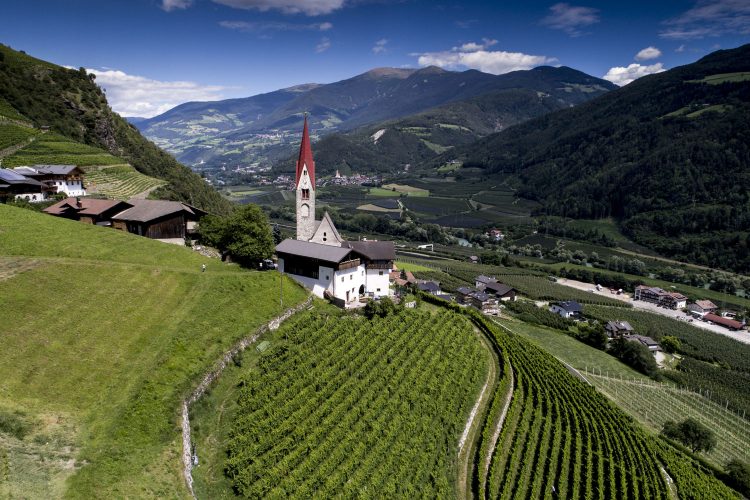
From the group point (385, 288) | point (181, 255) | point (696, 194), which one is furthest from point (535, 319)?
point (696, 194)

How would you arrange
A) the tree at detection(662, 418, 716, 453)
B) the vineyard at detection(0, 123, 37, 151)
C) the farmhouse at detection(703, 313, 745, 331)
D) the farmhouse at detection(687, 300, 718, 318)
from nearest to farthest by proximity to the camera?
the tree at detection(662, 418, 716, 453) < the vineyard at detection(0, 123, 37, 151) < the farmhouse at detection(703, 313, 745, 331) < the farmhouse at detection(687, 300, 718, 318)

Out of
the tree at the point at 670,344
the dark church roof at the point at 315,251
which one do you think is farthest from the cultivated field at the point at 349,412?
the tree at the point at 670,344

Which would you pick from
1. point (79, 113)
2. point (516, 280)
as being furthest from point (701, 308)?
point (79, 113)

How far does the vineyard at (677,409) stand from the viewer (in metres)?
51.0

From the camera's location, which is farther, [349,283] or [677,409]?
[677,409]

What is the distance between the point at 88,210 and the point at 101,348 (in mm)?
32954

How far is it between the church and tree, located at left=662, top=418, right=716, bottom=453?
36.0m

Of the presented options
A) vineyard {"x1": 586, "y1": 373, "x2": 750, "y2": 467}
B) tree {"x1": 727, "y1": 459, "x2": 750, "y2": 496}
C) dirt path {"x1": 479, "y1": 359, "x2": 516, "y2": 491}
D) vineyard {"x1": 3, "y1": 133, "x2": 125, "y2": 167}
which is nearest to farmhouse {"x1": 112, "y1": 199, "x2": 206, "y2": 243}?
vineyard {"x1": 3, "y1": 133, "x2": 125, "y2": 167}

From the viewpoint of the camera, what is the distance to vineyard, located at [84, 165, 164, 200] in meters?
70.2

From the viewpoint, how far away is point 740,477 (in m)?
41.5

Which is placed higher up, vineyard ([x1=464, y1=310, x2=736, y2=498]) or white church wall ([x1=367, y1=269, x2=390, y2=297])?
white church wall ([x1=367, y1=269, x2=390, y2=297])

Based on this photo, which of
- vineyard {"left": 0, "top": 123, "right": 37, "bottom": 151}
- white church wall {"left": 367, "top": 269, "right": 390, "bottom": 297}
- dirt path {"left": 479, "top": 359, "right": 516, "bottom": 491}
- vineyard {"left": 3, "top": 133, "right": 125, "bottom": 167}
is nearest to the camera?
dirt path {"left": 479, "top": 359, "right": 516, "bottom": 491}

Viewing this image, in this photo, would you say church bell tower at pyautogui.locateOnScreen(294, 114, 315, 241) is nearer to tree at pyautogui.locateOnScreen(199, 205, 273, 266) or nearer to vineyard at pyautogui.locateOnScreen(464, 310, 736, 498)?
tree at pyautogui.locateOnScreen(199, 205, 273, 266)

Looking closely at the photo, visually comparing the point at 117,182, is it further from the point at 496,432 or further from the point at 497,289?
the point at 497,289
